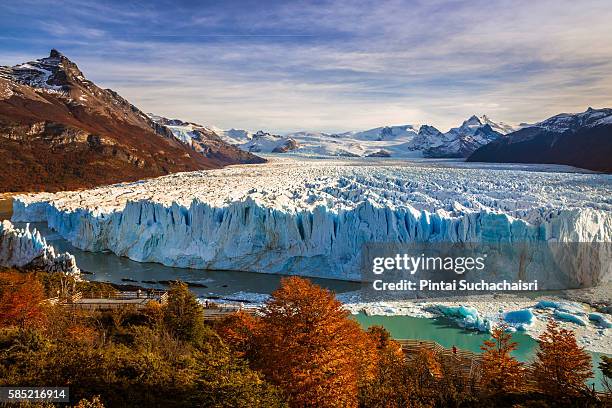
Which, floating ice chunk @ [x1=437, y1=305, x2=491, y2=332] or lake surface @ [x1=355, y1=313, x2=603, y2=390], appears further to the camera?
floating ice chunk @ [x1=437, y1=305, x2=491, y2=332]

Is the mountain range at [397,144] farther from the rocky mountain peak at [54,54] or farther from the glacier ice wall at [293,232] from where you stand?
the glacier ice wall at [293,232]

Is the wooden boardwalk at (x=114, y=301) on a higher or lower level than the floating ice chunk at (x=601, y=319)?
higher

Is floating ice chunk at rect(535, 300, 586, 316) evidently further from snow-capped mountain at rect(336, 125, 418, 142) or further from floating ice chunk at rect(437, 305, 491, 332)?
snow-capped mountain at rect(336, 125, 418, 142)

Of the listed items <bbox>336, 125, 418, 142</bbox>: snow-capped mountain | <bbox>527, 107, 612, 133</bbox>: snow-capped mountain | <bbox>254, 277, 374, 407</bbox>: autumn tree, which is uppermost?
<bbox>336, 125, 418, 142</bbox>: snow-capped mountain

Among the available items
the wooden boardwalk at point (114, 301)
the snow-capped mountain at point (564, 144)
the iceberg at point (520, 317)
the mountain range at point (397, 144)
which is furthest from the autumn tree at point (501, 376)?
the mountain range at point (397, 144)

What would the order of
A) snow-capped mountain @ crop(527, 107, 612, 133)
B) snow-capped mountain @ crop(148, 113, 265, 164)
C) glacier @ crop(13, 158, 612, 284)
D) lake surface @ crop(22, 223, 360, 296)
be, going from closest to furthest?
1. glacier @ crop(13, 158, 612, 284)
2. lake surface @ crop(22, 223, 360, 296)
3. snow-capped mountain @ crop(527, 107, 612, 133)
4. snow-capped mountain @ crop(148, 113, 265, 164)

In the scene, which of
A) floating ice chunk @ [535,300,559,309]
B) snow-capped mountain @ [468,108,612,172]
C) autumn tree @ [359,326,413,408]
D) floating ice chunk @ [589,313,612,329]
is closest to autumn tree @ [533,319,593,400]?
autumn tree @ [359,326,413,408]

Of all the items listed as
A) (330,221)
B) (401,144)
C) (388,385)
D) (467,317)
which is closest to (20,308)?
(388,385)
